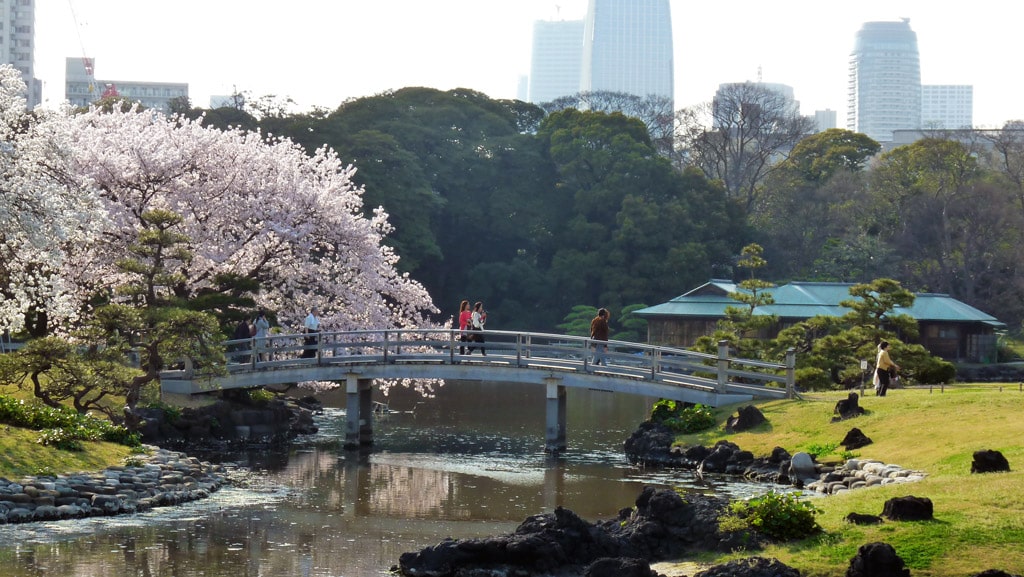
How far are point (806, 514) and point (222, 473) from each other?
44.8 ft

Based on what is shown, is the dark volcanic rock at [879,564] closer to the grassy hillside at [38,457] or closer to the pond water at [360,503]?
the pond water at [360,503]

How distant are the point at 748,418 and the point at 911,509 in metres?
12.9

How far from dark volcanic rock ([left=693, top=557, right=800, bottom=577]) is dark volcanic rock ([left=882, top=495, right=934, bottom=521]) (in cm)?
196

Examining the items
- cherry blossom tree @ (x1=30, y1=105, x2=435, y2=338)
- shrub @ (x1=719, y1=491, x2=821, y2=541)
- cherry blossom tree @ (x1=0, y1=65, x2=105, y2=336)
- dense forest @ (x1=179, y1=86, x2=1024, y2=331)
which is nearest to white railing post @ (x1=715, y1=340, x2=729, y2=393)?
cherry blossom tree @ (x1=30, y1=105, x2=435, y2=338)

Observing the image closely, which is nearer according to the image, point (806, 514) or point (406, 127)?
point (806, 514)

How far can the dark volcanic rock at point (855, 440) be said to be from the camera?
24.2m

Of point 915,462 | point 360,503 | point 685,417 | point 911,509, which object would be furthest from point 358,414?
point 911,509

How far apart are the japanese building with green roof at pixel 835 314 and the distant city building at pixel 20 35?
108668 mm

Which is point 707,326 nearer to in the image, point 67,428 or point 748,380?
point 748,380

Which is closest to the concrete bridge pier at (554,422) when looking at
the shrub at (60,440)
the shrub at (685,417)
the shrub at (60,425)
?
the shrub at (685,417)

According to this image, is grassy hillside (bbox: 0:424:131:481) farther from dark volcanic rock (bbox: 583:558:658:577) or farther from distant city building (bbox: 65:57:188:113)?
distant city building (bbox: 65:57:188:113)

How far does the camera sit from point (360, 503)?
74.8ft

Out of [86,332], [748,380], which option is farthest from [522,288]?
[86,332]

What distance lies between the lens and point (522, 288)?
71.1 metres
